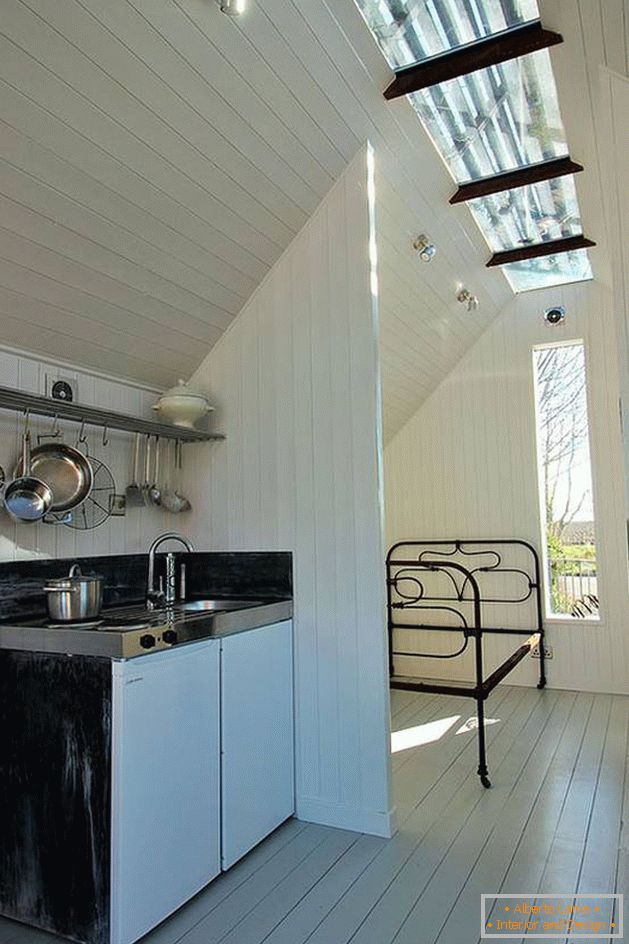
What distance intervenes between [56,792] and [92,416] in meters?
1.37

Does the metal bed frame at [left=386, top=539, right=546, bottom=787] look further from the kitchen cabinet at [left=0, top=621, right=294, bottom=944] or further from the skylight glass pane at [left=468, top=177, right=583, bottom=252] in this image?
the kitchen cabinet at [left=0, top=621, right=294, bottom=944]

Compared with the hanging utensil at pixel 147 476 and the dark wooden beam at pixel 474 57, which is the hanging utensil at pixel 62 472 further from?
the dark wooden beam at pixel 474 57

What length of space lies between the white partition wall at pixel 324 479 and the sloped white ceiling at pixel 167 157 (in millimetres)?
202

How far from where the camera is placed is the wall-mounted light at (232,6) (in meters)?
1.79

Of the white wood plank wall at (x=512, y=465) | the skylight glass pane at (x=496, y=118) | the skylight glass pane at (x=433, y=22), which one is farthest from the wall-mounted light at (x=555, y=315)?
the skylight glass pane at (x=433, y=22)

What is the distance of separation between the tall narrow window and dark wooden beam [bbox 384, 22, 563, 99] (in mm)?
2764

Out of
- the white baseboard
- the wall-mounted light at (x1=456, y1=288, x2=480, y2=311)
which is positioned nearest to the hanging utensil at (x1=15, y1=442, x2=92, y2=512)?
the white baseboard

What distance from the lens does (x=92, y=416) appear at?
2.61 metres

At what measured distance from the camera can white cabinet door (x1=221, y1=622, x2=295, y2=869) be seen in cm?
235

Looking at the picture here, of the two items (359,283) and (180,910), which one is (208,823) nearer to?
(180,910)

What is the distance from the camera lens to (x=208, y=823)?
2211 mm

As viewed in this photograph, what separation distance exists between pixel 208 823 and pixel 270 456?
58.8 inches

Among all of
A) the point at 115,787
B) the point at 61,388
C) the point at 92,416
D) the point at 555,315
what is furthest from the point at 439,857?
the point at 555,315

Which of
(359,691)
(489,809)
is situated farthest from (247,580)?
(489,809)
